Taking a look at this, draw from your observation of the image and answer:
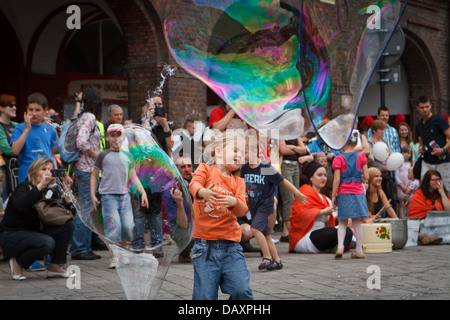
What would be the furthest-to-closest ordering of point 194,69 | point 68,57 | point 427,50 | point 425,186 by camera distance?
point 427,50
point 68,57
point 425,186
point 194,69

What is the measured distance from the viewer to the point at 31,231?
6.43 metres

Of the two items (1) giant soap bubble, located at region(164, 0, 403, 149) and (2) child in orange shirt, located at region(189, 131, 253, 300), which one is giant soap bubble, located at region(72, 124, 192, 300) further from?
(1) giant soap bubble, located at region(164, 0, 403, 149)

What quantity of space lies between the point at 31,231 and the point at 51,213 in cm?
26

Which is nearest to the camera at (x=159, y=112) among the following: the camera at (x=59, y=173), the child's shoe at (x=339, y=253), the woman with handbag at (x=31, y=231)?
the woman with handbag at (x=31, y=231)

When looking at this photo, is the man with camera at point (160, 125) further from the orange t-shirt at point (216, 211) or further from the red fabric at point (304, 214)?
the orange t-shirt at point (216, 211)

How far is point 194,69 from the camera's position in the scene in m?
6.14

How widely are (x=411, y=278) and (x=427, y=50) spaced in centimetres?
1369

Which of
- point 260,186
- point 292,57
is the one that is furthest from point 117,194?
point 260,186

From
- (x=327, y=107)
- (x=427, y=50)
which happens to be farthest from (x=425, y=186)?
→ (x=427, y=50)

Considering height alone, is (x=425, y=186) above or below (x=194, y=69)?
below

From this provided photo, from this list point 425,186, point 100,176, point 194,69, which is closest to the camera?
point 100,176
